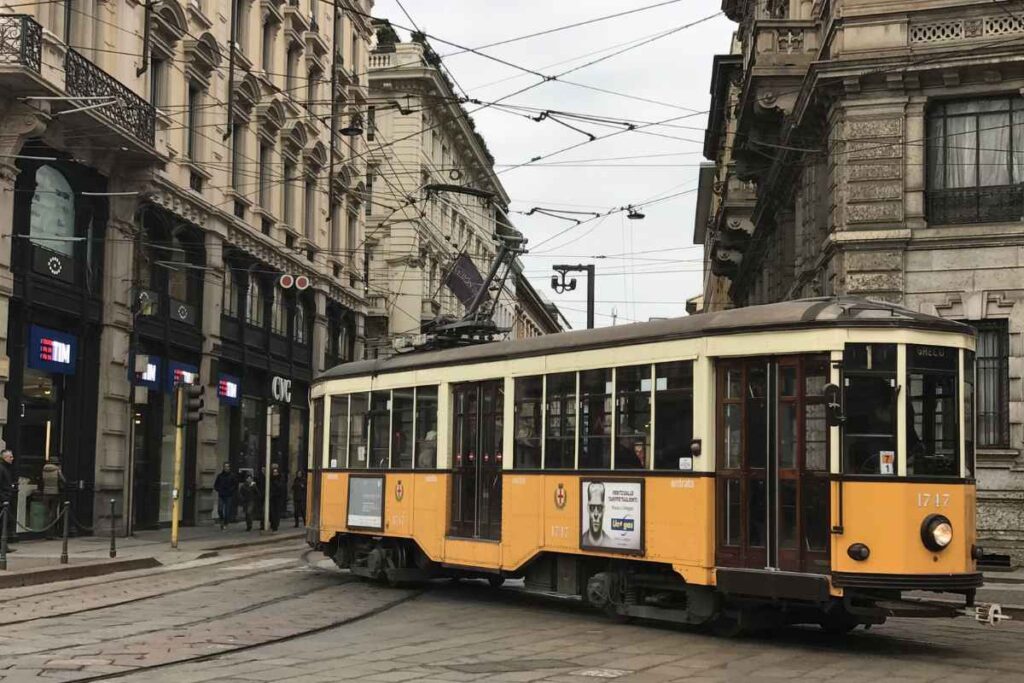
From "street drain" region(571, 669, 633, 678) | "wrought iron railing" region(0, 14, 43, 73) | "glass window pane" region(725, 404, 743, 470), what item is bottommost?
"street drain" region(571, 669, 633, 678)

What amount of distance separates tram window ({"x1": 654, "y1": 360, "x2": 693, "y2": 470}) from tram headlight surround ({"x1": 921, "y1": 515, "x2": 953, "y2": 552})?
6.95 feet

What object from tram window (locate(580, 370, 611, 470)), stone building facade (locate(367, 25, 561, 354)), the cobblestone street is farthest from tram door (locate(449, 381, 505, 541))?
stone building facade (locate(367, 25, 561, 354))

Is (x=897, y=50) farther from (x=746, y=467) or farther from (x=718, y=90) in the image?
(x=718, y=90)

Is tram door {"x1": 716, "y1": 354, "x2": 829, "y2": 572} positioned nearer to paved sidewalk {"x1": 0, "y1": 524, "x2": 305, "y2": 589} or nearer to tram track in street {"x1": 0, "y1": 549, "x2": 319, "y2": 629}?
tram track in street {"x1": 0, "y1": 549, "x2": 319, "y2": 629}

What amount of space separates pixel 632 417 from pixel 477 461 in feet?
8.97

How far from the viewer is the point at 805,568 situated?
36.2ft

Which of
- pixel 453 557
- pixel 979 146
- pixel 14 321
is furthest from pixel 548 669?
pixel 14 321

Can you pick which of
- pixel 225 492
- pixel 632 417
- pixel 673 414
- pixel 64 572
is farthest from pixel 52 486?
pixel 673 414

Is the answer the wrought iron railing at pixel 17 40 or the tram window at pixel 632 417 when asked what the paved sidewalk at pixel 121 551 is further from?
the tram window at pixel 632 417

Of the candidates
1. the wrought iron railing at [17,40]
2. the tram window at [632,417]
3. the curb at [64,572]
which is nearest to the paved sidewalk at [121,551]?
the curb at [64,572]

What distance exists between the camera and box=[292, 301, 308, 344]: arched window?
38.0 m

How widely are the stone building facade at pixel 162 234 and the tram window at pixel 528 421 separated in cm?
1051

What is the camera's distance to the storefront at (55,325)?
2236cm

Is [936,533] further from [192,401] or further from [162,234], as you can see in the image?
[162,234]
